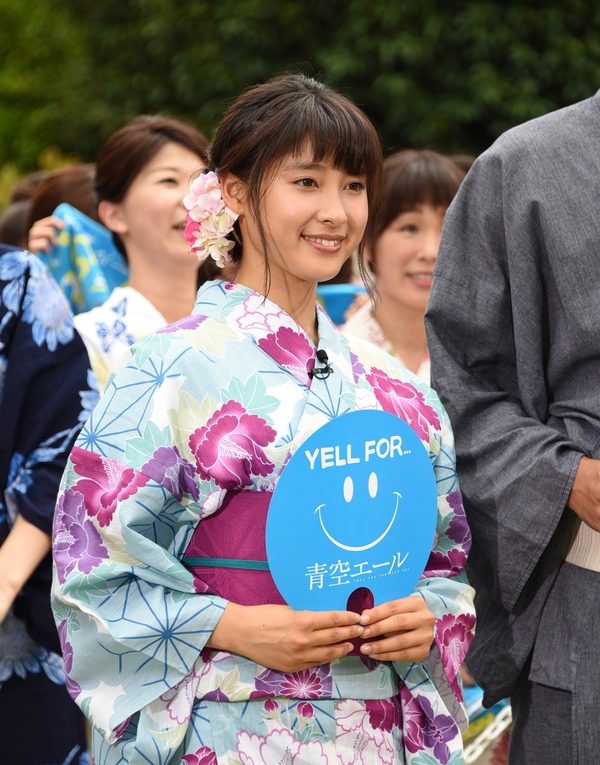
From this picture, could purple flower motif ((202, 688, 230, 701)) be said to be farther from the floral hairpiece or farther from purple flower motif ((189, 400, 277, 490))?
the floral hairpiece

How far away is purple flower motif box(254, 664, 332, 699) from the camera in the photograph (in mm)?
1822

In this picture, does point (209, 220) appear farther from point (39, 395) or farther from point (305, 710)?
point (305, 710)

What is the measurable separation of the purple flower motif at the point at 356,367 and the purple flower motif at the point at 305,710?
55 cm

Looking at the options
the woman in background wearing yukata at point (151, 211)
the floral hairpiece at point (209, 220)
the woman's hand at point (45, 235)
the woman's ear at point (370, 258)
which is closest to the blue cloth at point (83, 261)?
the woman's hand at point (45, 235)

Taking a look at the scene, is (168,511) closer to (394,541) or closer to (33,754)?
(394,541)

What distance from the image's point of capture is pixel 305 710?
1.84 metres

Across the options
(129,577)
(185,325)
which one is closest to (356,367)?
(185,325)

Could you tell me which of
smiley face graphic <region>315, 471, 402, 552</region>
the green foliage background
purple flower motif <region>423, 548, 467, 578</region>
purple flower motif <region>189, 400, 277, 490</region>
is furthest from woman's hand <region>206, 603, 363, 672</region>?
the green foliage background

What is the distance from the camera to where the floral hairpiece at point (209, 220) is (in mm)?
2057

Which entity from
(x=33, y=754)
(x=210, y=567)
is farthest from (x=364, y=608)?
(x=33, y=754)

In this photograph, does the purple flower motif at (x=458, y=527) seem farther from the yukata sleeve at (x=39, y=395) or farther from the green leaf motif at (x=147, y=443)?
the yukata sleeve at (x=39, y=395)

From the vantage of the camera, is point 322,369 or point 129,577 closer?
point 129,577

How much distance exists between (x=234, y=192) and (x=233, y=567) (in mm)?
661

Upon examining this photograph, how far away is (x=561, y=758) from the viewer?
6.84ft
